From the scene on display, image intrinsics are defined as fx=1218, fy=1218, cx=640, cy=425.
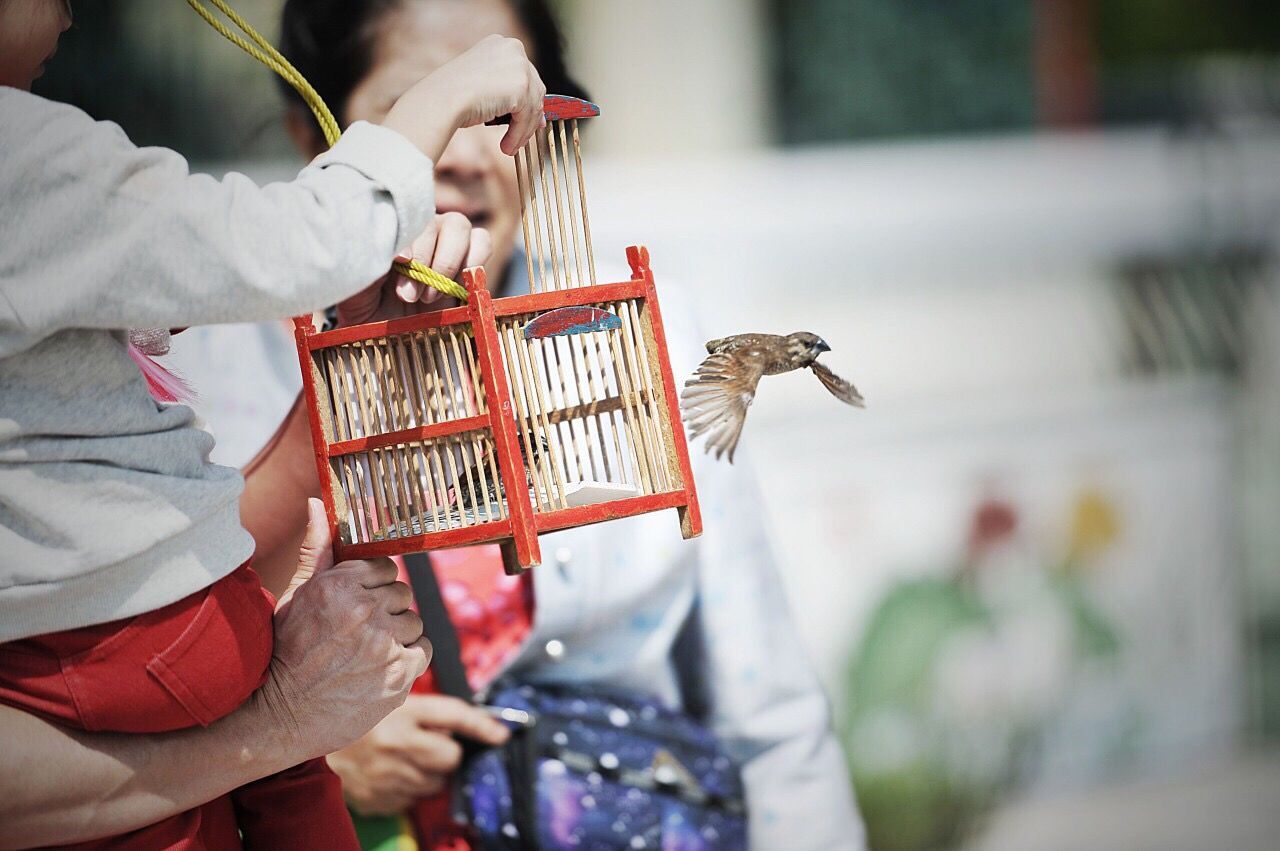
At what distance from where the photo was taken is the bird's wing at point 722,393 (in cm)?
113

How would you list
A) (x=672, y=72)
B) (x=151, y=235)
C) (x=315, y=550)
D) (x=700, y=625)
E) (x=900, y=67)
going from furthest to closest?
(x=900, y=67)
(x=672, y=72)
(x=700, y=625)
(x=315, y=550)
(x=151, y=235)

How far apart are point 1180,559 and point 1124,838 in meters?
0.67

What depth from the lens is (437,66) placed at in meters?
1.65

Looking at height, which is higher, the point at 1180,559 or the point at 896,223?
the point at 896,223

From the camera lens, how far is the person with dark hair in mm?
1660

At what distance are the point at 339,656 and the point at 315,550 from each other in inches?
5.7

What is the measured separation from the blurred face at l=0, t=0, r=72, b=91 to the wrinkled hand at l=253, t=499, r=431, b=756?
1.56ft

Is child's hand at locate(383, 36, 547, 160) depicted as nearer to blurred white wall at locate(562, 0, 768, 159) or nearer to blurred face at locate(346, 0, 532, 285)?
blurred face at locate(346, 0, 532, 285)

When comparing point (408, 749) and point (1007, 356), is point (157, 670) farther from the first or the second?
point (1007, 356)

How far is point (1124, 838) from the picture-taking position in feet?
9.34

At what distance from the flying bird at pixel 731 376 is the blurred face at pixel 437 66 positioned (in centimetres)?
63

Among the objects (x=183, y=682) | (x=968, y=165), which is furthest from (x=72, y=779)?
(x=968, y=165)

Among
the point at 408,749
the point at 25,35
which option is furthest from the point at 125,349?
the point at 408,749

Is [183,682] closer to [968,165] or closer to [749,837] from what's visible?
[749,837]
